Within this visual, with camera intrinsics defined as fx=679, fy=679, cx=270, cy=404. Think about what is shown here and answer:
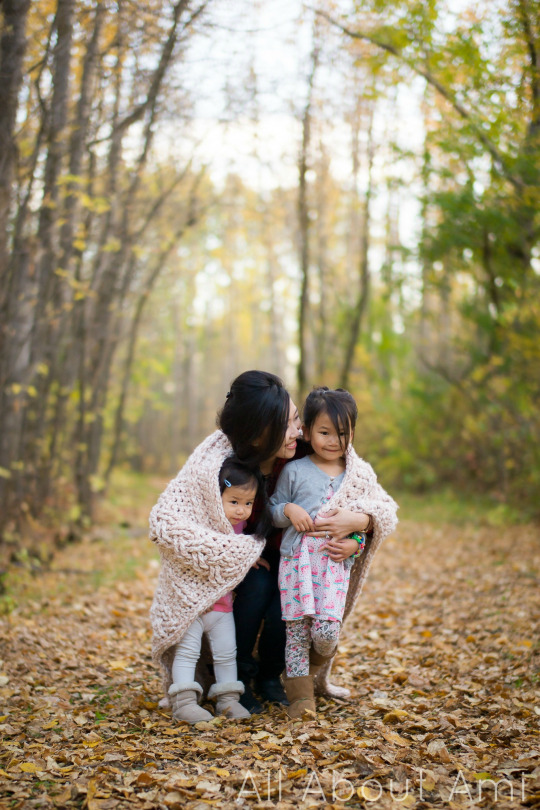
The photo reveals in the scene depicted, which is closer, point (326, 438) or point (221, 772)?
point (221, 772)

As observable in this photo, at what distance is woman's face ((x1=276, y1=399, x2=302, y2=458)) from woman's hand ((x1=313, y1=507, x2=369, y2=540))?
0.33 meters

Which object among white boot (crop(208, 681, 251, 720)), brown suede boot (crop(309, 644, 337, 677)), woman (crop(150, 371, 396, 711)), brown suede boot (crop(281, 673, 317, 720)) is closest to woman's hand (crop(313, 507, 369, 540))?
woman (crop(150, 371, 396, 711))

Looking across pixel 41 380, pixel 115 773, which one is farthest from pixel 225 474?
pixel 41 380

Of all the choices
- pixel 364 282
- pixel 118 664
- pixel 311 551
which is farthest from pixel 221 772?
pixel 364 282

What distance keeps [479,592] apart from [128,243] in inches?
232

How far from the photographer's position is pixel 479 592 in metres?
5.52

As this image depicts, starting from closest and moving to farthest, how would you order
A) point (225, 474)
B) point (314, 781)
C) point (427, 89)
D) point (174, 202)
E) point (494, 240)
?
point (314, 781) < point (225, 474) < point (427, 89) < point (494, 240) < point (174, 202)

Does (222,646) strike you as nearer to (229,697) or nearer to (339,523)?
(229,697)

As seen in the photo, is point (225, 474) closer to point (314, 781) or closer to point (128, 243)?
point (314, 781)

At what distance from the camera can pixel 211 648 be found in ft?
9.96

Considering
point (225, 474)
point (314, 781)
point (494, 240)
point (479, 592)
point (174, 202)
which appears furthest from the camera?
point (174, 202)

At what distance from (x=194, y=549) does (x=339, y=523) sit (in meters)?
0.64

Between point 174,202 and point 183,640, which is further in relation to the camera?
point 174,202

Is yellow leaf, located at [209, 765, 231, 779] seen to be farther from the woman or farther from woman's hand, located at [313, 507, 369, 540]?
woman's hand, located at [313, 507, 369, 540]
